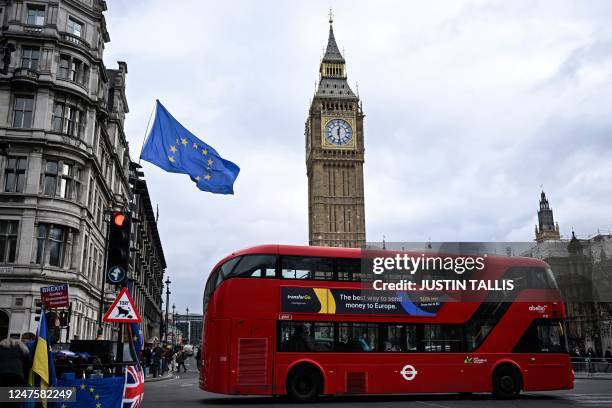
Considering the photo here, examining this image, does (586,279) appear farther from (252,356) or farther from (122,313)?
(122,313)

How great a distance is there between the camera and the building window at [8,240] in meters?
28.2

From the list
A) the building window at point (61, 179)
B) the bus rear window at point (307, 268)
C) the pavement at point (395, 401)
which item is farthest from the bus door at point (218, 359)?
the building window at point (61, 179)

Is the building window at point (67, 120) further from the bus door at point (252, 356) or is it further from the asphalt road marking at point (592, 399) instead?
the asphalt road marking at point (592, 399)

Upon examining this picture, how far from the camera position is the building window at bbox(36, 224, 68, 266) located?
29.0m

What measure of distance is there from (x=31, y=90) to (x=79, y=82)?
2.79m

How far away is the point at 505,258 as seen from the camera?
18.7 metres

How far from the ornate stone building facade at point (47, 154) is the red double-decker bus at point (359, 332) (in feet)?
48.5

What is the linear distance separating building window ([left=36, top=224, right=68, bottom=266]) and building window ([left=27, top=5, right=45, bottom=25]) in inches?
434

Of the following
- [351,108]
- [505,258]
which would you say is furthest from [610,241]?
[351,108]

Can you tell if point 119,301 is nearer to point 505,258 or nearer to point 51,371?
point 51,371

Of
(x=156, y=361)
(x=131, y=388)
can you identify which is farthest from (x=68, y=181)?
(x=131, y=388)

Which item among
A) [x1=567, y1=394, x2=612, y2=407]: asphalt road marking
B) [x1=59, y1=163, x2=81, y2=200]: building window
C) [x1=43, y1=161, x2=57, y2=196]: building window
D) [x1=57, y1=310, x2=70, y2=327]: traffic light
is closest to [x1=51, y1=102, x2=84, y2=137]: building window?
[x1=59, y1=163, x2=81, y2=200]: building window

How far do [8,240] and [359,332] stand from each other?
64.3ft

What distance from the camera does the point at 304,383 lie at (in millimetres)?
16891
